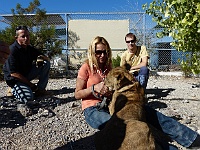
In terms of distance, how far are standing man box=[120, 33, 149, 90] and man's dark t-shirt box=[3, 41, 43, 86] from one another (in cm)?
200

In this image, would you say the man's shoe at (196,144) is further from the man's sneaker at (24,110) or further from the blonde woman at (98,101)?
the man's sneaker at (24,110)

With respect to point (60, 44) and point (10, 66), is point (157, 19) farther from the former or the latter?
point (60, 44)

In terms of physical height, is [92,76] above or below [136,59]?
below

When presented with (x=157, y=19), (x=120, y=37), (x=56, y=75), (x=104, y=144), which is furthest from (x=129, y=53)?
(x=120, y=37)

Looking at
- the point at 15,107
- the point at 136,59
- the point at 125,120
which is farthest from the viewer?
the point at 136,59

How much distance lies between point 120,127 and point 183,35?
1606 mm

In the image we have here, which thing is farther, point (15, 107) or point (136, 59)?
point (136, 59)

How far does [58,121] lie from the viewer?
485 centimetres

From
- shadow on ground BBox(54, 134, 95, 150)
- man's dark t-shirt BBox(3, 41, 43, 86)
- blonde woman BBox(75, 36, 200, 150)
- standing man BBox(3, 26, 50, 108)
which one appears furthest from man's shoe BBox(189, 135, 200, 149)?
man's dark t-shirt BBox(3, 41, 43, 86)

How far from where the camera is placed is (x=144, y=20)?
12469 mm

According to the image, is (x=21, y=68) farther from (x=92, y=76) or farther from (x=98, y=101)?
(x=98, y=101)

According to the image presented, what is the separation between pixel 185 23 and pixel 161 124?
4.24 feet

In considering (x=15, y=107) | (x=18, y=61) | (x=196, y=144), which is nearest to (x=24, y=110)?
(x=15, y=107)

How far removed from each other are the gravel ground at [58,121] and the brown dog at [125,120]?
789 millimetres
